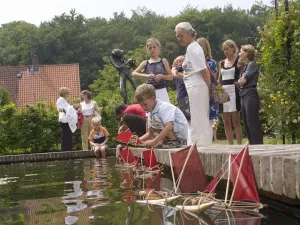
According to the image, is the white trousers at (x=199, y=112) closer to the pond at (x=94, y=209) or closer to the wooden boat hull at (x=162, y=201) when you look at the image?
the pond at (x=94, y=209)

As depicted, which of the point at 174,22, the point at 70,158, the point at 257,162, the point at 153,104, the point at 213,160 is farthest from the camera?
the point at 174,22

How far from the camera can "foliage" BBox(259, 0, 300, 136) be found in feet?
A: 27.5

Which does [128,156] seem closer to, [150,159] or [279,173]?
[150,159]

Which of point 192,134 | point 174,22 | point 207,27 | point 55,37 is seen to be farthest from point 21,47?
point 192,134

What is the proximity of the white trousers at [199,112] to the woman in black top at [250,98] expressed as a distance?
856 millimetres

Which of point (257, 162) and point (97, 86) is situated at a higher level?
point (97, 86)

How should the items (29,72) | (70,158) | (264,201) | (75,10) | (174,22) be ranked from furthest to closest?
(75,10), (174,22), (29,72), (70,158), (264,201)

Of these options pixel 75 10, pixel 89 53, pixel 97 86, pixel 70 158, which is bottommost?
pixel 70 158

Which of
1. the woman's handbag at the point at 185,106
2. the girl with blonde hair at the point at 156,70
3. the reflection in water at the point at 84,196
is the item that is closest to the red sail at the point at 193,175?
the reflection in water at the point at 84,196

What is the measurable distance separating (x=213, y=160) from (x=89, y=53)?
198ft

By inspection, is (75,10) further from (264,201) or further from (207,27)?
(264,201)

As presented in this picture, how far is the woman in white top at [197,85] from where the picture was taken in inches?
231

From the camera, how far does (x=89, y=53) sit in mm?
63469

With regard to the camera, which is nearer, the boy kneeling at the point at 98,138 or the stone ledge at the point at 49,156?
the boy kneeling at the point at 98,138
